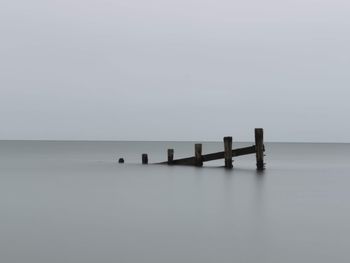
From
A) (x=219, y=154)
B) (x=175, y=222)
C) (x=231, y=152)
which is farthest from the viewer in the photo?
(x=219, y=154)

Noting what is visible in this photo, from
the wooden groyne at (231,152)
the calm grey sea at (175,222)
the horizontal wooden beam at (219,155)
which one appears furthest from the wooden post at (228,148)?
the calm grey sea at (175,222)

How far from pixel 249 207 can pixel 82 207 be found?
5.44 meters

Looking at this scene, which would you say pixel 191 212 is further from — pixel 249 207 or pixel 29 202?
pixel 29 202

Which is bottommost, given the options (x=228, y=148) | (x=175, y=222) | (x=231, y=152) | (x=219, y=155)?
(x=175, y=222)

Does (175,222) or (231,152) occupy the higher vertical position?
(231,152)

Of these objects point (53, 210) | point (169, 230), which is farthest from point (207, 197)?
point (169, 230)

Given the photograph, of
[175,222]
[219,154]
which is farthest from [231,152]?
[175,222]

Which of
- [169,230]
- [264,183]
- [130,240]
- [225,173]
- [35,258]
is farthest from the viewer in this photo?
[225,173]

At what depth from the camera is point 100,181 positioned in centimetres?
2977

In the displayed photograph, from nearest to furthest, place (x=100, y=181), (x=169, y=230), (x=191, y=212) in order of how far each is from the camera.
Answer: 1. (x=169, y=230)
2. (x=191, y=212)
3. (x=100, y=181)

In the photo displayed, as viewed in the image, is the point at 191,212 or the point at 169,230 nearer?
the point at 169,230

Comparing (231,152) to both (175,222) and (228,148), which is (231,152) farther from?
(175,222)

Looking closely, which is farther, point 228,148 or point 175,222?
point 228,148

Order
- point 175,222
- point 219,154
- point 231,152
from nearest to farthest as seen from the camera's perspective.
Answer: point 175,222 < point 231,152 < point 219,154
